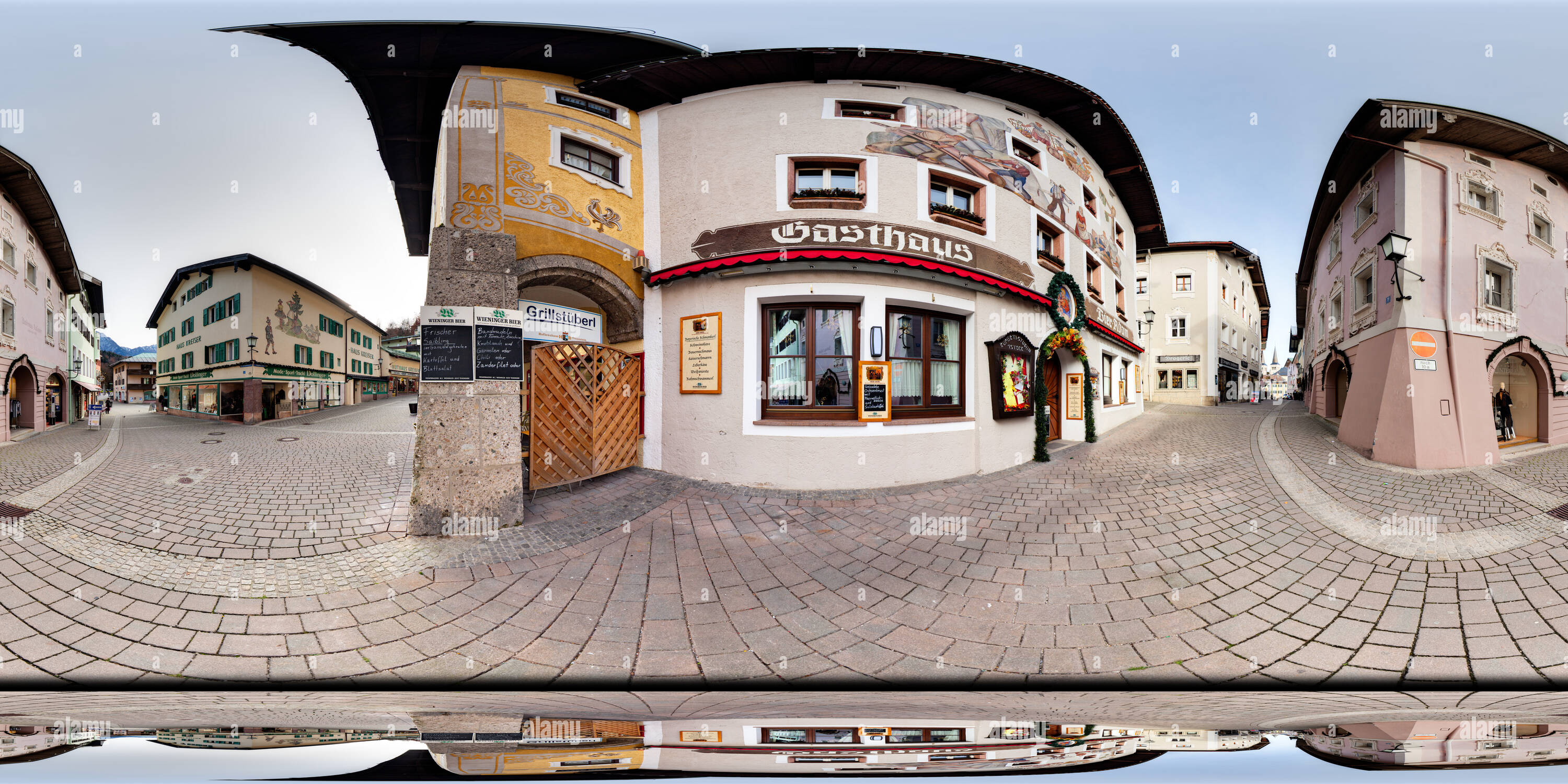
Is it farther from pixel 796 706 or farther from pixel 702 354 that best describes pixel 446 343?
pixel 796 706

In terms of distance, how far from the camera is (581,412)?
5359mm

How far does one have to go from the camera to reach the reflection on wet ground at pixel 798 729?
1457 millimetres

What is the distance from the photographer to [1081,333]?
889 cm

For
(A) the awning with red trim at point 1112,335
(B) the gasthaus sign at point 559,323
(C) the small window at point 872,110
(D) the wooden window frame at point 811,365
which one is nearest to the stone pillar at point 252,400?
(B) the gasthaus sign at point 559,323

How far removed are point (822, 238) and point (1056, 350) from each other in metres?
5.60

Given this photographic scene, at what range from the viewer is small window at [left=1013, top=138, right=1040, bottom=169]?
24.7 ft

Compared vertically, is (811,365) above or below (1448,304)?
below

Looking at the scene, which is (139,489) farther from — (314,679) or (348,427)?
(348,427)

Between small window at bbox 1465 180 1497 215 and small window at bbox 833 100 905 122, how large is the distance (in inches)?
195

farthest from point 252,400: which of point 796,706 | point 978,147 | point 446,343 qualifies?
point 978,147

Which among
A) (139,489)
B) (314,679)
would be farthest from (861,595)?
(139,489)

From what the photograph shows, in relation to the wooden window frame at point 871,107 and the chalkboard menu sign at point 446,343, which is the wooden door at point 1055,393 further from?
the chalkboard menu sign at point 446,343

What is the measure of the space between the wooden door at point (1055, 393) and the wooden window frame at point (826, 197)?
16.3 ft

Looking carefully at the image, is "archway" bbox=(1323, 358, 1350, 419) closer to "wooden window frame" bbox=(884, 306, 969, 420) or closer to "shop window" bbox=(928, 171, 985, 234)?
"wooden window frame" bbox=(884, 306, 969, 420)
